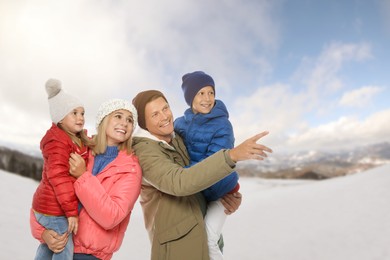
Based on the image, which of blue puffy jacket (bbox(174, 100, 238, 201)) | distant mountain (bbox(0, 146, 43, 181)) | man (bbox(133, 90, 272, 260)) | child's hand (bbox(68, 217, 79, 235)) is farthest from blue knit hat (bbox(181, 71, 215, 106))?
distant mountain (bbox(0, 146, 43, 181))

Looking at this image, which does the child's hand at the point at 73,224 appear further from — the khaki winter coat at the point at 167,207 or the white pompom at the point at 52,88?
the white pompom at the point at 52,88

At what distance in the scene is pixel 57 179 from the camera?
2.17 m

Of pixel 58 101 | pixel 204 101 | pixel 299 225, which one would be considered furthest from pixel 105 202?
pixel 299 225

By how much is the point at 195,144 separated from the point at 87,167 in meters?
0.77

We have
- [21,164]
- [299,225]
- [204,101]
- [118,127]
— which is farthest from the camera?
[21,164]

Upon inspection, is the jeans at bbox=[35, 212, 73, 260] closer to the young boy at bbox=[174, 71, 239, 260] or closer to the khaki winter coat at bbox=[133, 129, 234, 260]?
the khaki winter coat at bbox=[133, 129, 234, 260]

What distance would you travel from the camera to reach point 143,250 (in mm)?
7258

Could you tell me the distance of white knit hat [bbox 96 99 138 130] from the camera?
238 cm

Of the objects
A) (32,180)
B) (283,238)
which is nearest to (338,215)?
(283,238)

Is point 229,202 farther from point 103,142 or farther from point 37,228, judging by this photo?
point 37,228

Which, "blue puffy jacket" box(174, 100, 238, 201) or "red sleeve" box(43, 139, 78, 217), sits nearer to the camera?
"red sleeve" box(43, 139, 78, 217)

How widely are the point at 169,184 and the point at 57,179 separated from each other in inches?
26.0

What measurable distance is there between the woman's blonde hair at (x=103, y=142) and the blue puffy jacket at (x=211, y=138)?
1.62 feet

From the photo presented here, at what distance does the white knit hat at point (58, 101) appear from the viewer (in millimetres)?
2420
